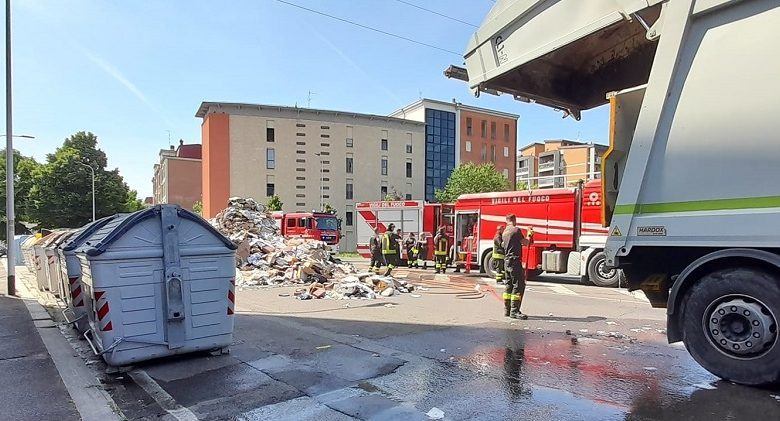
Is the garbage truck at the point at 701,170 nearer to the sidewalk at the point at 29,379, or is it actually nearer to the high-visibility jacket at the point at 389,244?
the sidewalk at the point at 29,379

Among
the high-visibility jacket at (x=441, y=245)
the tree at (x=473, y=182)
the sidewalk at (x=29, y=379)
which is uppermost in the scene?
the tree at (x=473, y=182)

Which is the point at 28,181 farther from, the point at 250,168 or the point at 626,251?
the point at 626,251

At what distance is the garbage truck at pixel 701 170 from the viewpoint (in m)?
4.07

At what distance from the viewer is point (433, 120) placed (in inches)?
2445

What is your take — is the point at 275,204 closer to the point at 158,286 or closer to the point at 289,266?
the point at 289,266

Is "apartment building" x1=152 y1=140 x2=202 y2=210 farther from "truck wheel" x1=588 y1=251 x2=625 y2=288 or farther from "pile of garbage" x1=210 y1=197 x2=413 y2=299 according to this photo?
"truck wheel" x1=588 y1=251 x2=625 y2=288

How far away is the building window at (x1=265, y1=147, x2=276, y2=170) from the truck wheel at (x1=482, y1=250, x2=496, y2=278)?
39.4 m

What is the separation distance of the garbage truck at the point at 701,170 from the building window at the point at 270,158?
48.8 metres

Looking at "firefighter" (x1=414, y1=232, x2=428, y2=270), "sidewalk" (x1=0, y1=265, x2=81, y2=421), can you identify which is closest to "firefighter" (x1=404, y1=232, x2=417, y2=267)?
"firefighter" (x1=414, y1=232, x2=428, y2=270)

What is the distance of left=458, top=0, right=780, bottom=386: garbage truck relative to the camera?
407cm

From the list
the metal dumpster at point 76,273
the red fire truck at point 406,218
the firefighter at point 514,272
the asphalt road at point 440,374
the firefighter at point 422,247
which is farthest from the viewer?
the firefighter at point 422,247

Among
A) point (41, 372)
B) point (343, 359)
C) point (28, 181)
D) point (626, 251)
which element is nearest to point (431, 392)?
point (343, 359)

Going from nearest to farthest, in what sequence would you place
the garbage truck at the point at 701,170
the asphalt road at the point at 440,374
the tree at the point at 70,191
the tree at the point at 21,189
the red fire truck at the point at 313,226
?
the garbage truck at the point at 701,170, the asphalt road at the point at 440,374, the red fire truck at the point at 313,226, the tree at the point at 70,191, the tree at the point at 21,189

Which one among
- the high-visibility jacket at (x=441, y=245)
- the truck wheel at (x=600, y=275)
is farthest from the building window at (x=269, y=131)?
the truck wheel at (x=600, y=275)
